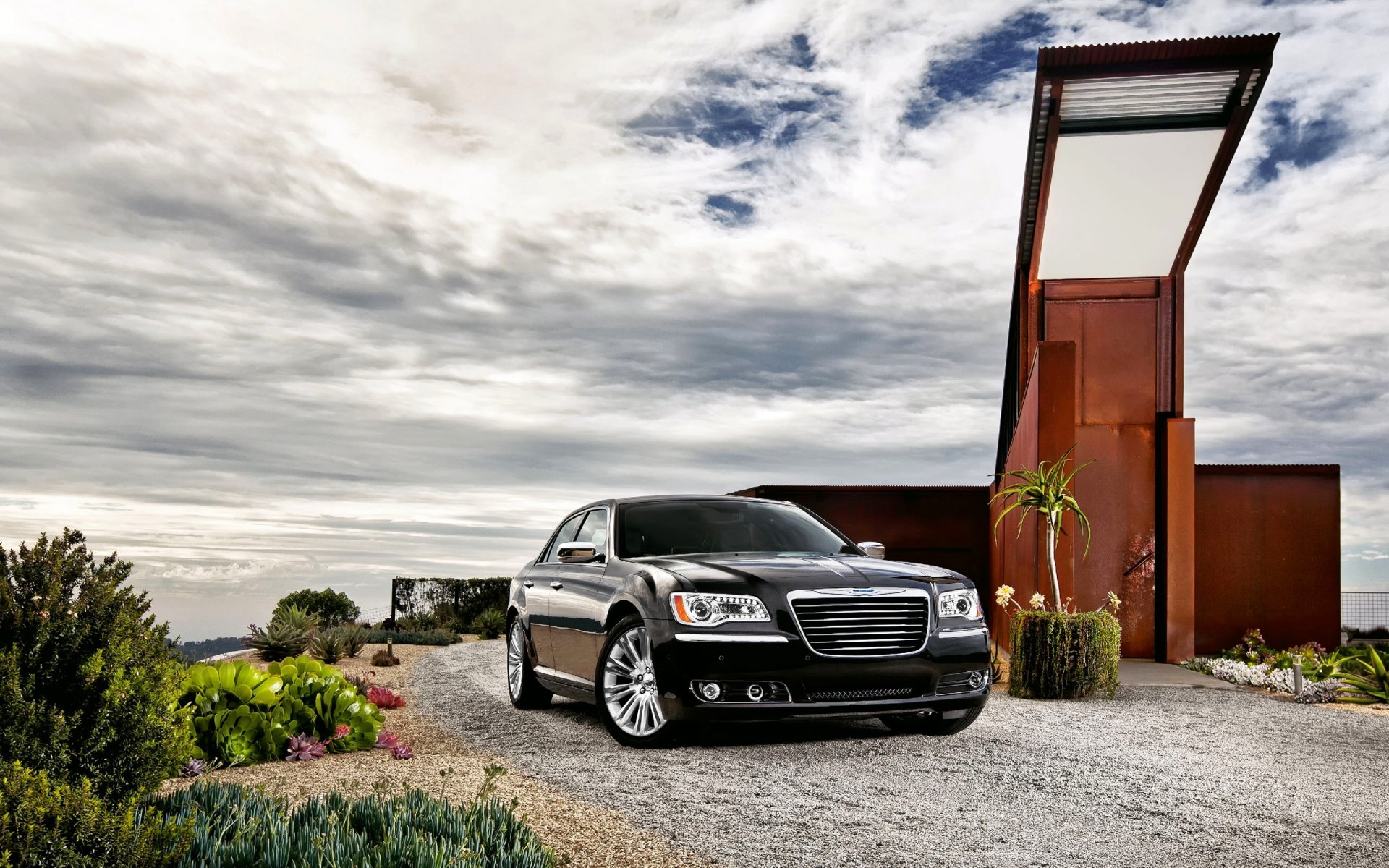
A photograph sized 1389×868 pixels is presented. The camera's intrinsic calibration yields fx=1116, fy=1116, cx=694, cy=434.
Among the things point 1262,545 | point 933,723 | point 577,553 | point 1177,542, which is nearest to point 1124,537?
point 1177,542

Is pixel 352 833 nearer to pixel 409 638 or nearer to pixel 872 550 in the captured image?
pixel 872 550

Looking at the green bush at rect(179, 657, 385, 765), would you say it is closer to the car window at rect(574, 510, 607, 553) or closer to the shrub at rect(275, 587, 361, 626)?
the car window at rect(574, 510, 607, 553)

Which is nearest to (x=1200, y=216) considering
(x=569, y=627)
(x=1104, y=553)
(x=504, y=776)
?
(x=1104, y=553)

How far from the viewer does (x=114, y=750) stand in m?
3.76

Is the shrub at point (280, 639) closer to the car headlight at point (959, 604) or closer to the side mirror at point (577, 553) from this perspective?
the side mirror at point (577, 553)

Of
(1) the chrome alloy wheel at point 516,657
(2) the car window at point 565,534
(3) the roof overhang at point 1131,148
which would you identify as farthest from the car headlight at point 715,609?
(3) the roof overhang at point 1131,148

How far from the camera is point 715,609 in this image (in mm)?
6535

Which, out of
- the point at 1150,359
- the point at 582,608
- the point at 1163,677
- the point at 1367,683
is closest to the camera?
the point at 582,608

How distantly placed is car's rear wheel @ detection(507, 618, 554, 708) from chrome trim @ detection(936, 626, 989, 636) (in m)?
3.54

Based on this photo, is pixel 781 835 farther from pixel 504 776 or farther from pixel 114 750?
pixel 114 750

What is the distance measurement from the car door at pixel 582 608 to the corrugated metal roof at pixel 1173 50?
9.66 metres

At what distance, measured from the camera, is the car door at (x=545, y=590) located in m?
8.67

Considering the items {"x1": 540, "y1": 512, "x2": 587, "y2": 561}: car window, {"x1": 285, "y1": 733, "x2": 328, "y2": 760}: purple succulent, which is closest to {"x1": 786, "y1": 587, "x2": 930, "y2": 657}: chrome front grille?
{"x1": 285, "y1": 733, "x2": 328, "y2": 760}: purple succulent

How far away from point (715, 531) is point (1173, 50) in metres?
10.1
